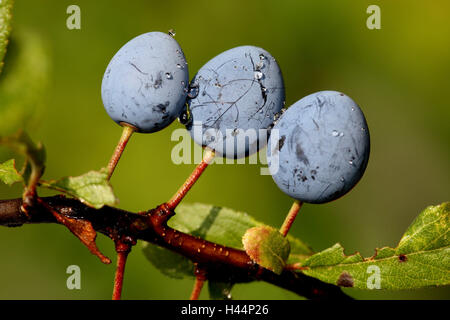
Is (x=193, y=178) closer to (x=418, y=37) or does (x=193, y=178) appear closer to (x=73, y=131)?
(x=73, y=131)

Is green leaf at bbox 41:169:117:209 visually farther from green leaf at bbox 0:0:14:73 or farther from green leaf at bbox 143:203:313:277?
green leaf at bbox 143:203:313:277

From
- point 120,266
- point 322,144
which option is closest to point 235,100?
point 322,144

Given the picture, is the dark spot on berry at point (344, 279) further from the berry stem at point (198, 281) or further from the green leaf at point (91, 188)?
the green leaf at point (91, 188)
